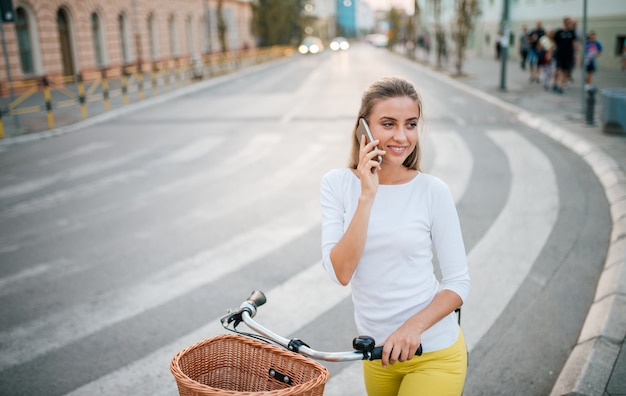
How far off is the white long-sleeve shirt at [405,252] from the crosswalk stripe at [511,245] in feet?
7.05

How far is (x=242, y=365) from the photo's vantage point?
2113 millimetres

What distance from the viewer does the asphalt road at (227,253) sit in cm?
409

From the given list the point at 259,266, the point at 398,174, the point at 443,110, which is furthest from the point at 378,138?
the point at 443,110

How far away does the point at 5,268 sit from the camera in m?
5.90

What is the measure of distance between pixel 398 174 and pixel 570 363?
227 centimetres

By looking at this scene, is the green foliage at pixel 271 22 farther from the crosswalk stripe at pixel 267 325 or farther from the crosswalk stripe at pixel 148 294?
the crosswalk stripe at pixel 267 325

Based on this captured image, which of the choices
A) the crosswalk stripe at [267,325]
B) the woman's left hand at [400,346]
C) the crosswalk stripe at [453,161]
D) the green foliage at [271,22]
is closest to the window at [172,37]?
the green foliage at [271,22]

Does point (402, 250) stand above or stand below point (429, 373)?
above

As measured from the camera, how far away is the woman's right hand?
203 cm

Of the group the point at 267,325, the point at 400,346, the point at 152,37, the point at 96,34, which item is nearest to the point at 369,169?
the point at 400,346

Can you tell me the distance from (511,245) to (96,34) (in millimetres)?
31252

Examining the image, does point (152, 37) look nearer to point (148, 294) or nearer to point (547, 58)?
point (547, 58)

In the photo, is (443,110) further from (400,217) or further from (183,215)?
(400,217)

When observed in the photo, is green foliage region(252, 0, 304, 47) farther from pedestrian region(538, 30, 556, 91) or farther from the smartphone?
the smartphone
